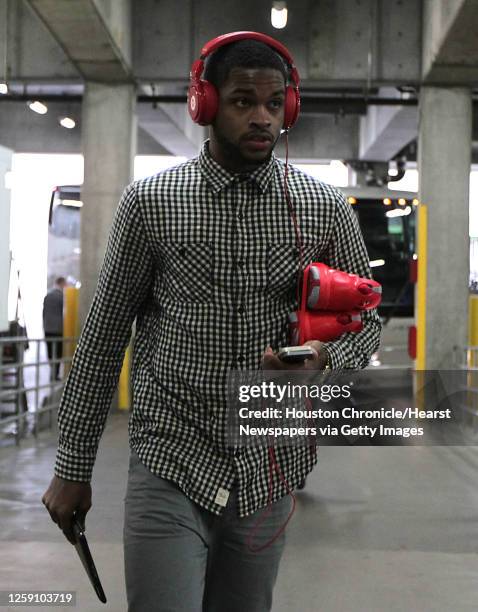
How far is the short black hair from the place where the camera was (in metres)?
1.95

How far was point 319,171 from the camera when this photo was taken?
1027 inches

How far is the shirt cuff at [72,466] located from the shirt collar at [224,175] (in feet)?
2.28

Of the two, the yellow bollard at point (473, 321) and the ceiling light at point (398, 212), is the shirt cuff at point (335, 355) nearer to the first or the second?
the yellow bollard at point (473, 321)

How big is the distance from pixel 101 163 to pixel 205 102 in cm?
1002

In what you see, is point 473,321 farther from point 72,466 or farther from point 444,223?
point 72,466

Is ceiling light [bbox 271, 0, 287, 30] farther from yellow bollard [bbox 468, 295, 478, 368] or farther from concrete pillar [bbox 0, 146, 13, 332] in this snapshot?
concrete pillar [bbox 0, 146, 13, 332]

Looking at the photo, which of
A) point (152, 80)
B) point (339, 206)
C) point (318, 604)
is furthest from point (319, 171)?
point (339, 206)

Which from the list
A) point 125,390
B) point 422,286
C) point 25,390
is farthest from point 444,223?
point 25,390

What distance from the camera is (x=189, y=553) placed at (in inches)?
72.2

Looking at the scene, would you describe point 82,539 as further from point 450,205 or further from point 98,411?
point 450,205

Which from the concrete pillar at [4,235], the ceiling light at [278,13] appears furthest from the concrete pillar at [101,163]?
the concrete pillar at [4,235]

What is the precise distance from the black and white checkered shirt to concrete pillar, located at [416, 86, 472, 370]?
369 inches

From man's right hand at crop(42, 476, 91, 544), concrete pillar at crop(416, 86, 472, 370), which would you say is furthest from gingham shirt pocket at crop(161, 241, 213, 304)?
concrete pillar at crop(416, 86, 472, 370)

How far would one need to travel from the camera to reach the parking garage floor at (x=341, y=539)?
4328 mm
